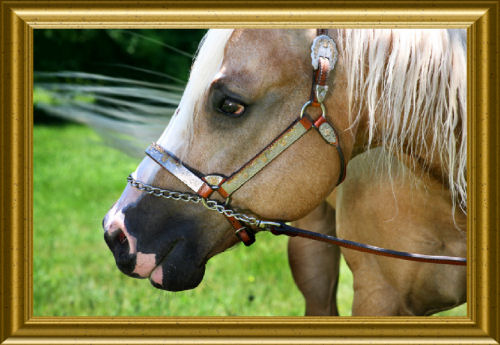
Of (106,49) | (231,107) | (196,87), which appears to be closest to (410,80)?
(231,107)

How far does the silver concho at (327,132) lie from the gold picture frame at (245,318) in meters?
0.33

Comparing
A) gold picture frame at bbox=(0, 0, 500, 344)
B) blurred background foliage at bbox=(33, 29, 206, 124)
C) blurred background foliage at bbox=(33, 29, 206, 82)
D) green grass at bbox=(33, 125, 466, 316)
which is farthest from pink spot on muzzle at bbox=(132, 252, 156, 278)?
blurred background foliage at bbox=(33, 29, 206, 82)

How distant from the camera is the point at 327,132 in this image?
1.77m

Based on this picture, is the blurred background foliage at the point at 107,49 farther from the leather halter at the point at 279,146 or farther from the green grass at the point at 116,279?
the leather halter at the point at 279,146

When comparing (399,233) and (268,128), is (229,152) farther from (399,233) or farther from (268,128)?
(399,233)

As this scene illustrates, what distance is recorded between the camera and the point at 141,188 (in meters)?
1.79

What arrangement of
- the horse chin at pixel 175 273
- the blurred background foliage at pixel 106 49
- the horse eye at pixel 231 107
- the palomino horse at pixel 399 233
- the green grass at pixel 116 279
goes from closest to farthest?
A: 1. the horse eye at pixel 231 107
2. the horse chin at pixel 175 273
3. the palomino horse at pixel 399 233
4. the green grass at pixel 116 279
5. the blurred background foliage at pixel 106 49

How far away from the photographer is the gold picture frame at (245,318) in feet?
5.70

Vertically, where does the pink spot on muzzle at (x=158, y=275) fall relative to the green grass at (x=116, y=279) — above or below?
above

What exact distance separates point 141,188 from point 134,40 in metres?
9.00

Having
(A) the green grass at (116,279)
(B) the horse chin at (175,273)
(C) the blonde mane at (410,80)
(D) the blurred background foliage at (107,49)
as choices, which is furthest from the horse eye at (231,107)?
(D) the blurred background foliage at (107,49)

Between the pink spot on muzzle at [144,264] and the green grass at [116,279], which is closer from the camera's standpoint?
the pink spot on muzzle at [144,264]
